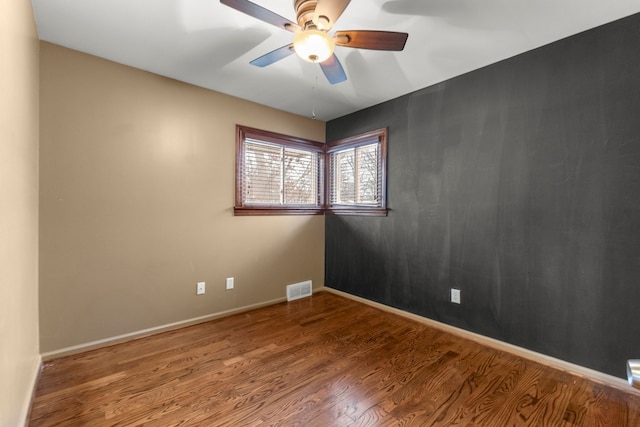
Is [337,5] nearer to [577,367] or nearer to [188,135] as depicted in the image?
[188,135]

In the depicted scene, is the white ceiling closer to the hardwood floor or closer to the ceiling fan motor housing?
the ceiling fan motor housing

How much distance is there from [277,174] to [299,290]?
149cm

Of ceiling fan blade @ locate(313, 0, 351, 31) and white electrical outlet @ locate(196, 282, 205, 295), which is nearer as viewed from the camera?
ceiling fan blade @ locate(313, 0, 351, 31)

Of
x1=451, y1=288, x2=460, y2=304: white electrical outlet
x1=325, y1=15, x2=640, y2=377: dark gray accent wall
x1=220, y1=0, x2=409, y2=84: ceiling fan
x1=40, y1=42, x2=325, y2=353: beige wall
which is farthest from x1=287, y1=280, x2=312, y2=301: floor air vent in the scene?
x1=220, y1=0, x2=409, y2=84: ceiling fan

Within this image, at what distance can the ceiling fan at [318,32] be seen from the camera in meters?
1.43

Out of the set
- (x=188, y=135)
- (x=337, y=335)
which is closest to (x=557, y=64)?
(x=337, y=335)

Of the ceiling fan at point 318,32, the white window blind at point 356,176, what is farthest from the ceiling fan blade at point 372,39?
the white window blind at point 356,176

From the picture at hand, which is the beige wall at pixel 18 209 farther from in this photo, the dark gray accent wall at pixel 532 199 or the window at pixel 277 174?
→ the dark gray accent wall at pixel 532 199

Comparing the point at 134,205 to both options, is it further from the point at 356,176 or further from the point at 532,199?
the point at 532,199

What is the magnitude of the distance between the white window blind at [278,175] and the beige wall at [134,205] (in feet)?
0.73

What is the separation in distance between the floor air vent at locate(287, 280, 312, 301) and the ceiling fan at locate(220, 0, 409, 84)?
2680 mm

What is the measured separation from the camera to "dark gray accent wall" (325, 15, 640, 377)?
187 centimetres

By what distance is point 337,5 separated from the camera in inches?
55.2

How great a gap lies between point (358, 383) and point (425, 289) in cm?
133
